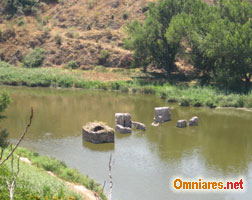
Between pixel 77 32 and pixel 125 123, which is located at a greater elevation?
pixel 77 32

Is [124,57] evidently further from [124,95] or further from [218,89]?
[218,89]

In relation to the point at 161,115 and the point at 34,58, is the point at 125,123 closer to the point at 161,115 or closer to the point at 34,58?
the point at 161,115

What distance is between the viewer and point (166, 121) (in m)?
34.0

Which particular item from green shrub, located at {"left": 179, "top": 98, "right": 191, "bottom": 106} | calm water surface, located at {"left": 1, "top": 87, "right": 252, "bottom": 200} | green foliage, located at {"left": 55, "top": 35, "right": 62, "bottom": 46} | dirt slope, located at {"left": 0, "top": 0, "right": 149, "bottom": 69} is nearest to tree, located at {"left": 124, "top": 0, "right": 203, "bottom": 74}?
dirt slope, located at {"left": 0, "top": 0, "right": 149, "bottom": 69}

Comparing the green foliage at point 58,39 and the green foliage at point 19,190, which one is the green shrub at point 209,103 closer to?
the green foliage at point 19,190

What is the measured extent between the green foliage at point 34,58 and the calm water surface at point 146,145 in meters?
18.1

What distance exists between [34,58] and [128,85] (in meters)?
17.4

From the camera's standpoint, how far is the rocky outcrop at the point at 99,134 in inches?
1063

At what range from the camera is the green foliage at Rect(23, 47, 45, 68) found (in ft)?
200

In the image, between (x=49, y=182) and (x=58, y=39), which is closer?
(x=49, y=182)

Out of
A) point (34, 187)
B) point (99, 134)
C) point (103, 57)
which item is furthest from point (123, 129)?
point (103, 57)

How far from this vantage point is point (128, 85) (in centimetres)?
5112

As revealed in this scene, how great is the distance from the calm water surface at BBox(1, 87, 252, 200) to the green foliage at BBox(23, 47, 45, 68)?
18.1 m

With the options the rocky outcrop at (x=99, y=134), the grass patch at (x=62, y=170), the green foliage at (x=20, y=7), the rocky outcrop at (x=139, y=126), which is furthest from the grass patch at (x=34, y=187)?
the green foliage at (x=20, y=7)
